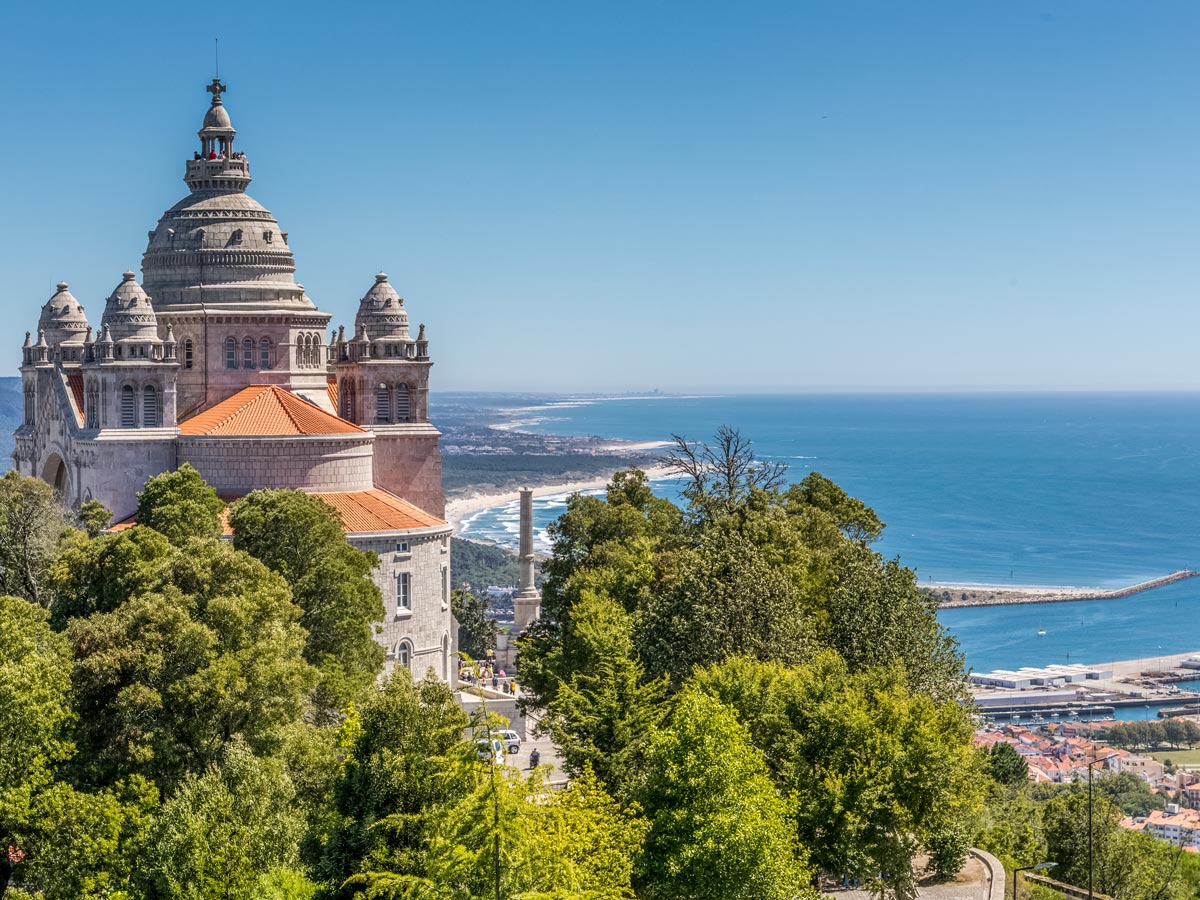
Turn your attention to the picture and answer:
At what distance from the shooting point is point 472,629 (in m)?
84.7

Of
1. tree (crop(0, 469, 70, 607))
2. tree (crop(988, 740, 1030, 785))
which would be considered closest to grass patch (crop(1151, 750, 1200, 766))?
tree (crop(988, 740, 1030, 785))

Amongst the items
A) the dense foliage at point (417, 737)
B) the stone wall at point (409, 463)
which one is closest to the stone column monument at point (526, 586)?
the stone wall at point (409, 463)

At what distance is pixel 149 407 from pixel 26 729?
28128mm

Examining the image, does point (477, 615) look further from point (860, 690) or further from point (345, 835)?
point (345, 835)

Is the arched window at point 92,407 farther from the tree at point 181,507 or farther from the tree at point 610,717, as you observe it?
the tree at point 610,717

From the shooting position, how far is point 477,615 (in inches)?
3391

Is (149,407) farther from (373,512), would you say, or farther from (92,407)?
(373,512)

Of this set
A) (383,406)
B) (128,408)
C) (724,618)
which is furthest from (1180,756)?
(128,408)

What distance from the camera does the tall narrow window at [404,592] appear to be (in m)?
60.0

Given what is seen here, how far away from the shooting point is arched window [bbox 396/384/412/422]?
2724 inches

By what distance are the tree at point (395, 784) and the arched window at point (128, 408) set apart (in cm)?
3121

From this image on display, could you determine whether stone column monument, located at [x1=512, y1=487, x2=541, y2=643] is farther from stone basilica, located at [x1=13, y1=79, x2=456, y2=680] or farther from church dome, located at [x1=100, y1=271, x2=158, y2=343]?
church dome, located at [x1=100, y1=271, x2=158, y2=343]

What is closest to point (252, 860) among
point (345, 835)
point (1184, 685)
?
point (345, 835)

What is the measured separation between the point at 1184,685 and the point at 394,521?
8835 cm
